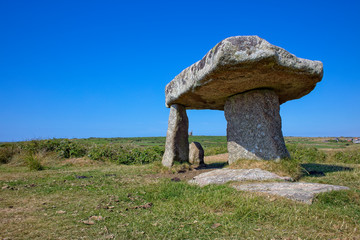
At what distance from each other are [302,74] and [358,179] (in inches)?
137

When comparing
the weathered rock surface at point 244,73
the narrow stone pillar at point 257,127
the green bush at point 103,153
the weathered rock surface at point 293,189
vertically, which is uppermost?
the weathered rock surface at point 244,73

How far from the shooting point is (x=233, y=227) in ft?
11.2

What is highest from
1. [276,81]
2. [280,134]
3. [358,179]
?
[276,81]

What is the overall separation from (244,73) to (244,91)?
211 cm

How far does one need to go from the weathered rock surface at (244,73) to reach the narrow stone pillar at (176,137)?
0.86 meters

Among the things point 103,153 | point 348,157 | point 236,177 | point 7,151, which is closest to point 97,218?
point 236,177

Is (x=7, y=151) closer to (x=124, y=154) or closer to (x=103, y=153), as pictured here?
(x=103, y=153)

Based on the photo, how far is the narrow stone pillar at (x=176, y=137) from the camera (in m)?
10.1

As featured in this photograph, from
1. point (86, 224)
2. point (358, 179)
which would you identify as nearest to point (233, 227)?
point (86, 224)

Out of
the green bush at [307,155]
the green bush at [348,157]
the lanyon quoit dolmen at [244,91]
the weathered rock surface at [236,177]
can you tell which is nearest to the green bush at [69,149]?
the lanyon quoit dolmen at [244,91]

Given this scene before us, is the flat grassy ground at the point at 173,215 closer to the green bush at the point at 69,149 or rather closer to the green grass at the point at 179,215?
the green grass at the point at 179,215

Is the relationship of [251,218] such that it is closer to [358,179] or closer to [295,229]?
[295,229]

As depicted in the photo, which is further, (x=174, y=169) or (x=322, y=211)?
(x=174, y=169)

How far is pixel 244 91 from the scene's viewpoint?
868 cm
